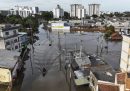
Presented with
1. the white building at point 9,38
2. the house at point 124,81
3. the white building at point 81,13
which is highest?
the white building at point 81,13

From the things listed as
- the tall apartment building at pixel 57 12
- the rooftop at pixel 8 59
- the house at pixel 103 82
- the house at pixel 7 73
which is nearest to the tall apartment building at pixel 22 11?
the tall apartment building at pixel 57 12

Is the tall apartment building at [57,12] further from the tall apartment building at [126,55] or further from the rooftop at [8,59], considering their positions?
the tall apartment building at [126,55]

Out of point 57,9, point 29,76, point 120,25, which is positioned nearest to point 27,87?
point 29,76

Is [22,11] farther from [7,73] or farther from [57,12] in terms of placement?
[7,73]

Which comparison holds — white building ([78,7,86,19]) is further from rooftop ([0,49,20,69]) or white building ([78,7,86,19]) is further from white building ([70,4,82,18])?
rooftop ([0,49,20,69])

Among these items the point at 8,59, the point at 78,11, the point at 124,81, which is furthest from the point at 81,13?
the point at 124,81

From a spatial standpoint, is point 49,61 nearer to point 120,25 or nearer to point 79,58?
point 79,58

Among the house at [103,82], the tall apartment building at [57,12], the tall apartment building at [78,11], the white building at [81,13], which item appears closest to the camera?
the house at [103,82]
